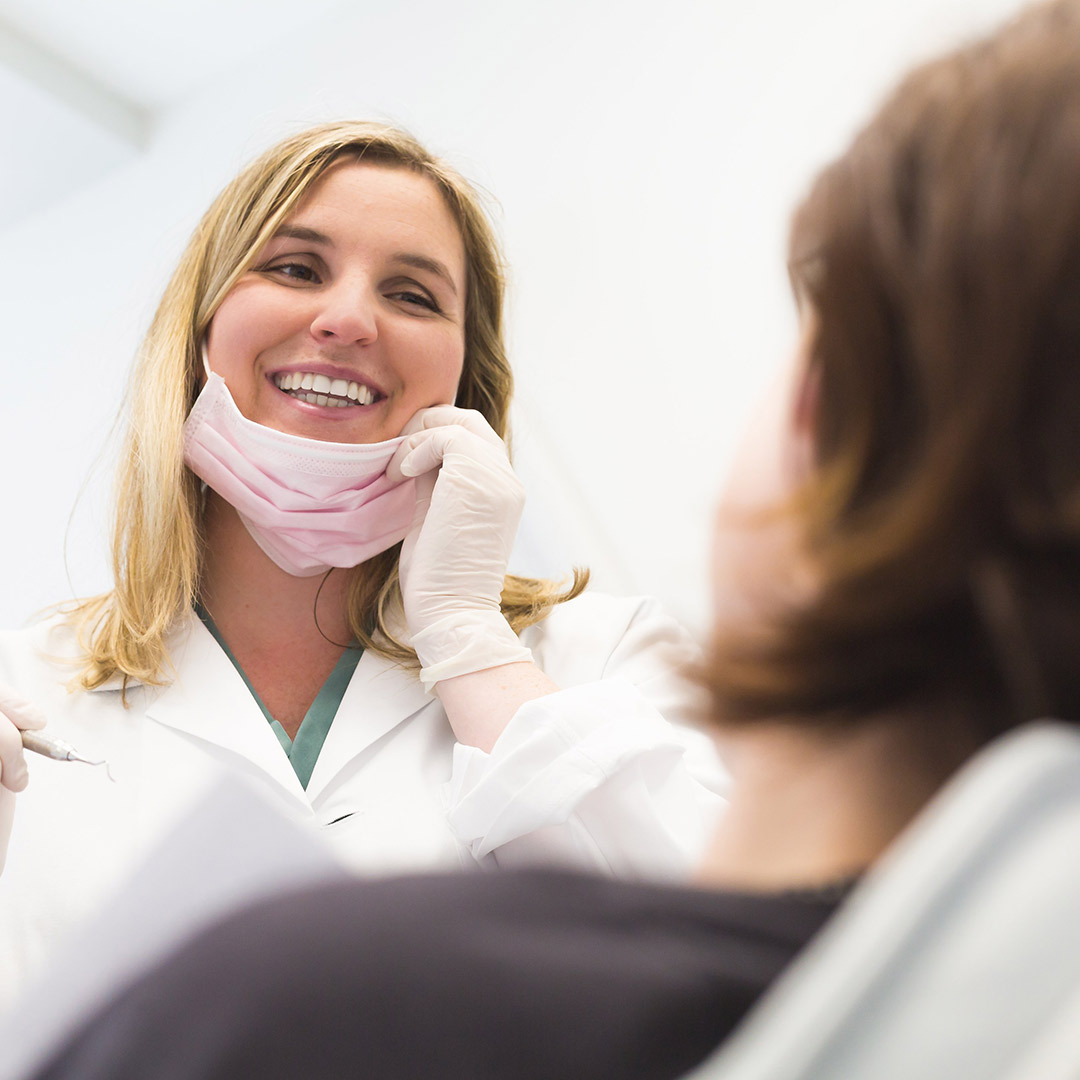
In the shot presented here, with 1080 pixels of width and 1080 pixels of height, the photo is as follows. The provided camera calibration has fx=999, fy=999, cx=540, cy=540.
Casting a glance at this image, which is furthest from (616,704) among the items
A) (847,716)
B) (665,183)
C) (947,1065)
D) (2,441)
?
(2,441)

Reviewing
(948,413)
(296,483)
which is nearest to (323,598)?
(296,483)

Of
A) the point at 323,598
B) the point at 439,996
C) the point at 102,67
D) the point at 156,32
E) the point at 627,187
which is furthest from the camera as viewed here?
the point at 102,67

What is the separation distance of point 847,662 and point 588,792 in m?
0.59

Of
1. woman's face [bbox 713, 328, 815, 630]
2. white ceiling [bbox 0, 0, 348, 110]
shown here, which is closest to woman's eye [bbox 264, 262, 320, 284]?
woman's face [bbox 713, 328, 815, 630]

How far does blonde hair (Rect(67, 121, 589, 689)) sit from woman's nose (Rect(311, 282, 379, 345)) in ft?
0.41

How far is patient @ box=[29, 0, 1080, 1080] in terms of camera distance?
29 centimetres

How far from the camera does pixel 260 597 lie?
128 centimetres

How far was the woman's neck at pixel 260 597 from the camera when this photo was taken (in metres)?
1.26

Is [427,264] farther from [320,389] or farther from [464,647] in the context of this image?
[464,647]

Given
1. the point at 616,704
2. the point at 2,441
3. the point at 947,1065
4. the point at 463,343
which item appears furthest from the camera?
the point at 2,441

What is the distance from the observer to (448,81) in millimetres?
2156

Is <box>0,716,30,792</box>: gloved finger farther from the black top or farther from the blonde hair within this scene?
the black top

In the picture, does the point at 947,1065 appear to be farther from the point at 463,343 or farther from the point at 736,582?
the point at 463,343

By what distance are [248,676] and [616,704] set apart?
50 centimetres
